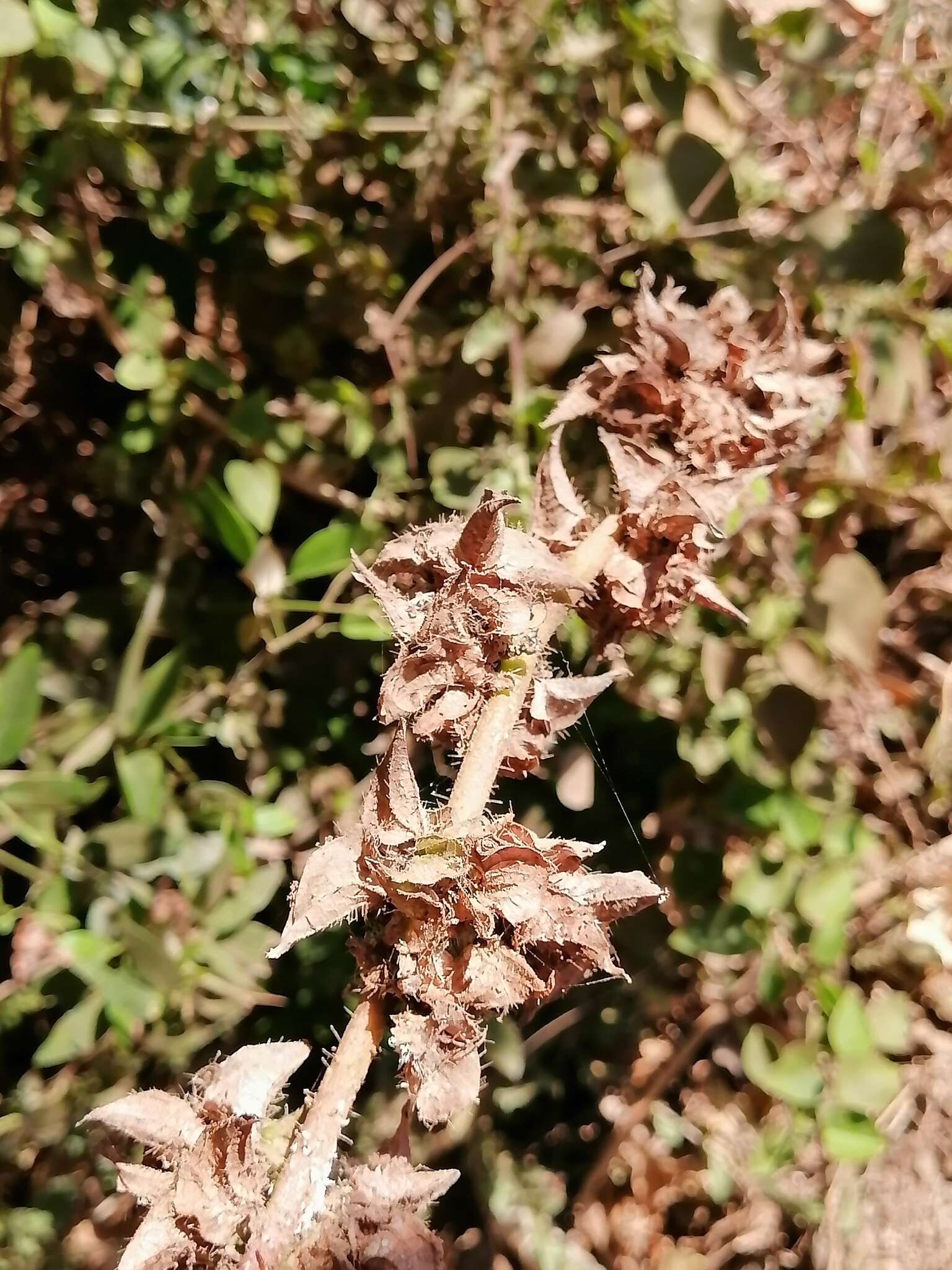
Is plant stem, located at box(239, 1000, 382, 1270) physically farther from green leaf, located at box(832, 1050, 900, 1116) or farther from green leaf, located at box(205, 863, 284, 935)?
green leaf, located at box(832, 1050, 900, 1116)

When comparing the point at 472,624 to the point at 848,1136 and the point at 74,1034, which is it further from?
the point at 848,1136

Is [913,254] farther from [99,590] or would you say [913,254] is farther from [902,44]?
[99,590]

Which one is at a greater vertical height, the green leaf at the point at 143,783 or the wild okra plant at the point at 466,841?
the wild okra plant at the point at 466,841

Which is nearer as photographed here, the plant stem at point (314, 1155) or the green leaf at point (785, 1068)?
the plant stem at point (314, 1155)

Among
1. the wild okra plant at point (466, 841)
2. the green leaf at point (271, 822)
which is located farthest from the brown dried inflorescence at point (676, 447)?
the green leaf at point (271, 822)

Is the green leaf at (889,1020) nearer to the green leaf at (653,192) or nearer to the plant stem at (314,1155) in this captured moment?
the plant stem at (314,1155)

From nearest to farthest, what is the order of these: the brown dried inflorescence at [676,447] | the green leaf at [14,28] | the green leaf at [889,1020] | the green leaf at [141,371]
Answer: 1. the brown dried inflorescence at [676,447]
2. the green leaf at [14,28]
3. the green leaf at [141,371]
4. the green leaf at [889,1020]

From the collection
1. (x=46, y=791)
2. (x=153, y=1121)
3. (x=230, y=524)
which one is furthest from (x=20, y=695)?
(x=153, y=1121)
